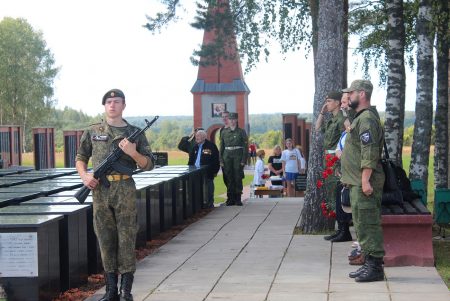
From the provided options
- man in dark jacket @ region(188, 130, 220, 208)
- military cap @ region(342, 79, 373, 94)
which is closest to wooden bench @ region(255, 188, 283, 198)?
man in dark jacket @ region(188, 130, 220, 208)

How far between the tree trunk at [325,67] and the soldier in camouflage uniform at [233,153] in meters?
5.04

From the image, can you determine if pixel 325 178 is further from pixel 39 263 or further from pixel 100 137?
pixel 39 263

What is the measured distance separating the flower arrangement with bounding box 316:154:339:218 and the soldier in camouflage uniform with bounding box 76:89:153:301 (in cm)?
454

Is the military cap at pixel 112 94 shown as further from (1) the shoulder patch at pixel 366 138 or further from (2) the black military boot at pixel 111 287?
(1) the shoulder patch at pixel 366 138

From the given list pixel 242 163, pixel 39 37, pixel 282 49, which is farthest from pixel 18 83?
A: pixel 242 163

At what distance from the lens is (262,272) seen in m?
11.1

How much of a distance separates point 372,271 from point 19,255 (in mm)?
3531

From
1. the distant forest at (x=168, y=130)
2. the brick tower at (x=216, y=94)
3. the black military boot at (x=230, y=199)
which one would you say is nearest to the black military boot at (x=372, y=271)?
the black military boot at (x=230, y=199)

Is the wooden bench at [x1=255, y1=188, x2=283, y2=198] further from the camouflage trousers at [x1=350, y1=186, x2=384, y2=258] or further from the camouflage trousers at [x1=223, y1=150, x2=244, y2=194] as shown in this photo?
the camouflage trousers at [x1=350, y1=186, x2=384, y2=258]

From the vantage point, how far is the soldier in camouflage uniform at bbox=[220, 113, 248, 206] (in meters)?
20.0

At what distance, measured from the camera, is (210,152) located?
21.3m

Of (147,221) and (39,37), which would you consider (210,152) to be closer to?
(147,221)

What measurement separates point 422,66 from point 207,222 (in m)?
4.44

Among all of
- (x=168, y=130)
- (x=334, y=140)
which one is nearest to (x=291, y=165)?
(x=334, y=140)
